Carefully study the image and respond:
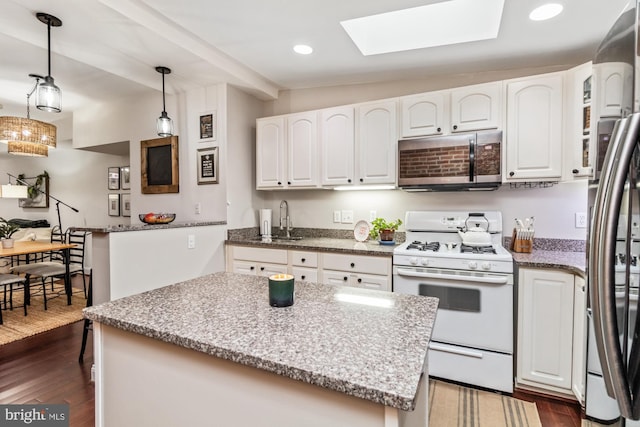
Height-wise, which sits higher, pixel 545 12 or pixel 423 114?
pixel 545 12

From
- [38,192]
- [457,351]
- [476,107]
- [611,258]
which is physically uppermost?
[476,107]

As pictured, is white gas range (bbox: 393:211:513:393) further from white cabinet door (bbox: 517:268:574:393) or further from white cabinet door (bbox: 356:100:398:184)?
white cabinet door (bbox: 356:100:398:184)

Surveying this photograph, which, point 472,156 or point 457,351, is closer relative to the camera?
point 457,351

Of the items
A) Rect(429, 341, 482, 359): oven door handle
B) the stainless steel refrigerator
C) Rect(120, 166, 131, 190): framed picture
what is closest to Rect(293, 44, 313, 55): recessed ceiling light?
the stainless steel refrigerator

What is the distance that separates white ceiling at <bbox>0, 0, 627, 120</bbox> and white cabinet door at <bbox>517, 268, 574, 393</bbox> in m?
1.67

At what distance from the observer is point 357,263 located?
260cm

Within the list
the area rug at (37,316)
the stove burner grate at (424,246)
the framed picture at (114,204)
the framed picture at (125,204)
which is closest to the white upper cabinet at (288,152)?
the stove burner grate at (424,246)

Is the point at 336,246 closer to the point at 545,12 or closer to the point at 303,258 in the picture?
the point at 303,258

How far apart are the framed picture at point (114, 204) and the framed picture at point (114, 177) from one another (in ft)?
0.44

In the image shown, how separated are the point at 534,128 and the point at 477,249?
3.17ft

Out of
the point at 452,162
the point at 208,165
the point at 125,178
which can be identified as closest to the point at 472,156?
the point at 452,162

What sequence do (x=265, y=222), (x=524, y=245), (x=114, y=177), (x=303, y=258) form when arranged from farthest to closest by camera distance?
(x=114, y=177) < (x=265, y=222) < (x=303, y=258) < (x=524, y=245)

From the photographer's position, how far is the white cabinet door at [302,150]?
312cm

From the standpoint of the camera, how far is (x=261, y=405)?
812mm
